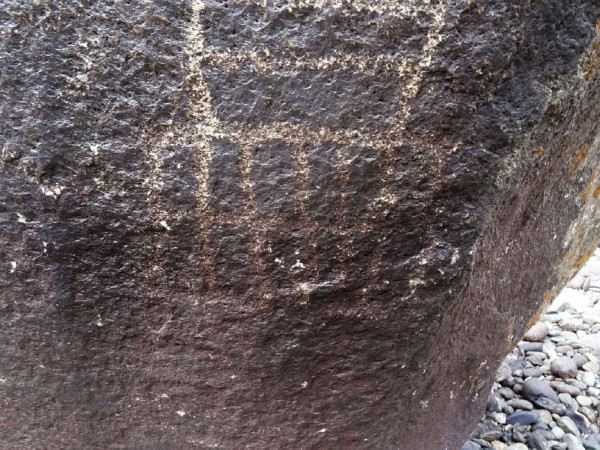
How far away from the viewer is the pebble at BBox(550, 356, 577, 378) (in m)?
1.56

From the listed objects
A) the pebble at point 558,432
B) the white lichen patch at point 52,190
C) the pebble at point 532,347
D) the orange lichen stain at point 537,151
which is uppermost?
the orange lichen stain at point 537,151

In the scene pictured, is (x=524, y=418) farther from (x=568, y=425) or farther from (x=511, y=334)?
(x=511, y=334)

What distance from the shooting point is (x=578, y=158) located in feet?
2.91

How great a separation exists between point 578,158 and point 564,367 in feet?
2.71

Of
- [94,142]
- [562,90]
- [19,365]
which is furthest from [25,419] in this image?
[562,90]

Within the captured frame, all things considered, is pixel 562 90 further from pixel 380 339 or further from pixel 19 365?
pixel 19 365

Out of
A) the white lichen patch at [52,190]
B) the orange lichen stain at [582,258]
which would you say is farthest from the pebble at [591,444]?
the white lichen patch at [52,190]

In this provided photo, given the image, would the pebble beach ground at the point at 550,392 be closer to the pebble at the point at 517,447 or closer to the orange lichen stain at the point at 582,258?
the pebble at the point at 517,447

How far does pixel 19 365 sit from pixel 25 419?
9 cm

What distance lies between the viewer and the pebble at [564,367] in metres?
1.56

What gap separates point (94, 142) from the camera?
2.41 feet

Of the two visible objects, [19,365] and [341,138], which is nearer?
[341,138]

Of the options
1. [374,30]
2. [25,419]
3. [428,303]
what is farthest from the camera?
[25,419]

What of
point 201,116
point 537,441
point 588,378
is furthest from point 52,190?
point 588,378
